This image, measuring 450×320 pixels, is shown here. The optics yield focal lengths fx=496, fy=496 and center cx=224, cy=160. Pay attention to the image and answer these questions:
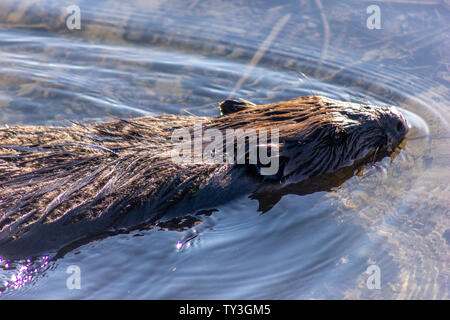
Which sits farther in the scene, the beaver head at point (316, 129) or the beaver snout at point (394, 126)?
the beaver snout at point (394, 126)

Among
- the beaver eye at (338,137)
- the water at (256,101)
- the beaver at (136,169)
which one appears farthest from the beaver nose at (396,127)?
the beaver eye at (338,137)

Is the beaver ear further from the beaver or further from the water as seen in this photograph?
the water

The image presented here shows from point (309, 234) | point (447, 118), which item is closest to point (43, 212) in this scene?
point (309, 234)

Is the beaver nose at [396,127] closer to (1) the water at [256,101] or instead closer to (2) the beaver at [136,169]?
(1) the water at [256,101]

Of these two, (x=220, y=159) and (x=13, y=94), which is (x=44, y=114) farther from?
(x=220, y=159)

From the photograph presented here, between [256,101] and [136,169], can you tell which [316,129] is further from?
[256,101]

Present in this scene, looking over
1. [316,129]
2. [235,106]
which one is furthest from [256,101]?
[316,129]

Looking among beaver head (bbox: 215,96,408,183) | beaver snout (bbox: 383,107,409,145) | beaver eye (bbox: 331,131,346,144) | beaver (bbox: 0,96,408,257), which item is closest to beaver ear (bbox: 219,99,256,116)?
beaver head (bbox: 215,96,408,183)
